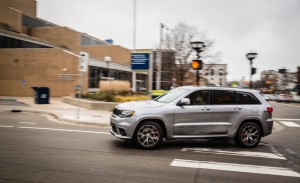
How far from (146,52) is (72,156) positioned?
8.75 metres

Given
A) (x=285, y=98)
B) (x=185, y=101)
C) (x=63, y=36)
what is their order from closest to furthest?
(x=185, y=101), (x=285, y=98), (x=63, y=36)

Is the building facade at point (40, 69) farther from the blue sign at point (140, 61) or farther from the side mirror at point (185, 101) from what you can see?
the side mirror at point (185, 101)

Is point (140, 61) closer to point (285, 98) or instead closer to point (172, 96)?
point (172, 96)

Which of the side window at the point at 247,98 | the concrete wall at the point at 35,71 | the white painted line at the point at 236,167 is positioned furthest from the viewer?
the concrete wall at the point at 35,71

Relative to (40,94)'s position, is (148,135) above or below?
below

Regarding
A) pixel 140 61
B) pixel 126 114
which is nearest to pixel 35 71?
pixel 140 61

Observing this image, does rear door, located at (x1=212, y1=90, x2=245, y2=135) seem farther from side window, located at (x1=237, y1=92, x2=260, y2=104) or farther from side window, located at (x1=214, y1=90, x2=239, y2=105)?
side window, located at (x1=237, y1=92, x2=260, y2=104)

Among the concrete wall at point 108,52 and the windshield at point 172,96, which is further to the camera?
the concrete wall at point 108,52

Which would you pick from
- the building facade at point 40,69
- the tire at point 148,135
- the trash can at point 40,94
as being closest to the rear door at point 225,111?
the tire at point 148,135

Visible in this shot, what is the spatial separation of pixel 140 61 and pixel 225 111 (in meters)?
7.34

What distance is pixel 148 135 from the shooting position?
7207 mm

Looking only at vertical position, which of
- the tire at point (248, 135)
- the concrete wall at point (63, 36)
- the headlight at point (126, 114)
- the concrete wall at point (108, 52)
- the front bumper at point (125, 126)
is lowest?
the tire at point (248, 135)

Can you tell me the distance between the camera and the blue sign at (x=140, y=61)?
14.1 metres

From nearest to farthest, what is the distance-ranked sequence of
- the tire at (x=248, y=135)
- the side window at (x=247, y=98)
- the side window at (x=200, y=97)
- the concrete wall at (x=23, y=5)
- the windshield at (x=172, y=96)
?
the side window at (x=200, y=97) → the windshield at (x=172, y=96) → the tire at (x=248, y=135) → the side window at (x=247, y=98) → the concrete wall at (x=23, y=5)
